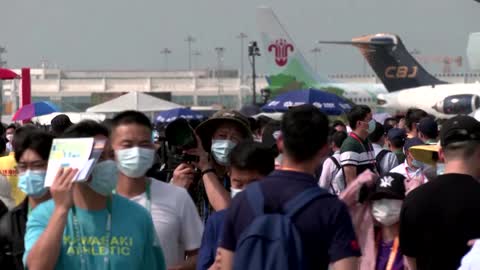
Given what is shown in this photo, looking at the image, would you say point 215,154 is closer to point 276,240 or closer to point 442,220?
point 442,220

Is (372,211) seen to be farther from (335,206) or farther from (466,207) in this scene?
(335,206)

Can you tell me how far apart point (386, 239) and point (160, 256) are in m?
1.28

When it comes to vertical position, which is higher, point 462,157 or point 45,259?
point 462,157

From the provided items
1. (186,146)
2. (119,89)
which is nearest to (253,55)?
(186,146)

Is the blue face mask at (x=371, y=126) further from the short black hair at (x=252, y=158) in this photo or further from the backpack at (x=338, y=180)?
the short black hair at (x=252, y=158)

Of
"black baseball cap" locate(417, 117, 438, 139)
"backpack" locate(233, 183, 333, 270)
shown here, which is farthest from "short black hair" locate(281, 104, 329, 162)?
"black baseball cap" locate(417, 117, 438, 139)

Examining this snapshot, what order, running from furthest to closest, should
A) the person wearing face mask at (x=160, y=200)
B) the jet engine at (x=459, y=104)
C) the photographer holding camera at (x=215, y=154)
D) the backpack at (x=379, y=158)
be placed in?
the jet engine at (x=459, y=104), the backpack at (x=379, y=158), the photographer holding camera at (x=215, y=154), the person wearing face mask at (x=160, y=200)

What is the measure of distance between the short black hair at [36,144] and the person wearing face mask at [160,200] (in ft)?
1.02

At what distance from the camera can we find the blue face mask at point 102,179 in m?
4.45

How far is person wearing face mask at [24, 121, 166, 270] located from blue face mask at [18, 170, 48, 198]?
43 centimetres

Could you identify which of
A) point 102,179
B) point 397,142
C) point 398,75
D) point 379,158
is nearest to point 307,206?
point 102,179

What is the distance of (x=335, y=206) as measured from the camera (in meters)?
4.20

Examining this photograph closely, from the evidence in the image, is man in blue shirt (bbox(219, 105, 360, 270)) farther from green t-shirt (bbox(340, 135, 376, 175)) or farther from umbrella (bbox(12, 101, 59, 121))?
umbrella (bbox(12, 101, 59, 121))

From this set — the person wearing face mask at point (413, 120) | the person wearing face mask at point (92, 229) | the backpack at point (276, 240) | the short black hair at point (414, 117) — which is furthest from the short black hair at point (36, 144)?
the short black hair at point (414, 117)
